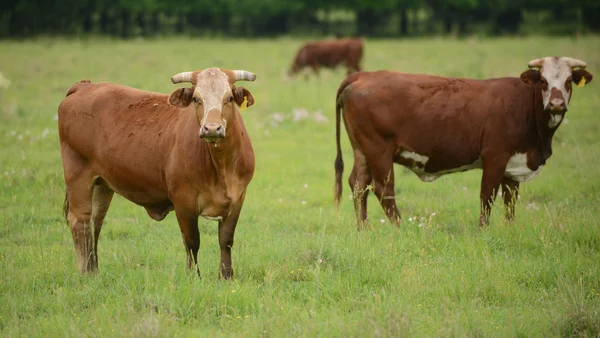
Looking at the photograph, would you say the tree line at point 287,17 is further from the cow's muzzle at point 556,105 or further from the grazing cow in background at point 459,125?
the cow's muzzle at point 556,105

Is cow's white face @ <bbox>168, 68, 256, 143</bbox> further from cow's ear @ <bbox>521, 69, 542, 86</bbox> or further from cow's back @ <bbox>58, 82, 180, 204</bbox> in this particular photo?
cow's ear @ <bbox>521, 69, 542, 86</bbox>

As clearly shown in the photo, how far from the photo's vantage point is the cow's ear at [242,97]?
5.68 m

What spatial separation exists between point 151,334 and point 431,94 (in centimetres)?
468

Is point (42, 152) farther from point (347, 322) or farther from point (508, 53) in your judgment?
point (508, 53)

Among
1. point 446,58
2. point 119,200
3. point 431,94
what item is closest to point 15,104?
point 119,200

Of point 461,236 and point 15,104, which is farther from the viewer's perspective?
point 15,104

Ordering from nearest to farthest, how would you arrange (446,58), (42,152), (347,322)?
(347,322)
(42,152)
(446,58)

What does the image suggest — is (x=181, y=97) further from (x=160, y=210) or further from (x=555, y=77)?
(x=555, y=77)

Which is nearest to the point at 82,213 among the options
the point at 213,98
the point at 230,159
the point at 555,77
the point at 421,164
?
the point at 230,159

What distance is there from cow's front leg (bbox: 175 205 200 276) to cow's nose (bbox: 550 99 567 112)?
395cm

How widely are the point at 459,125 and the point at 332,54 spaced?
19.5 m

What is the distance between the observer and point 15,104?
596 inches

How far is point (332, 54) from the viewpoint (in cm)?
2702

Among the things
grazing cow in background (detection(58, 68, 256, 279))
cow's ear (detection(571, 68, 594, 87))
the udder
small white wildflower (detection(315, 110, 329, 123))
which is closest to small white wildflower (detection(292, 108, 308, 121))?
small white wildflower (detection(315, 110, 329, 123))
